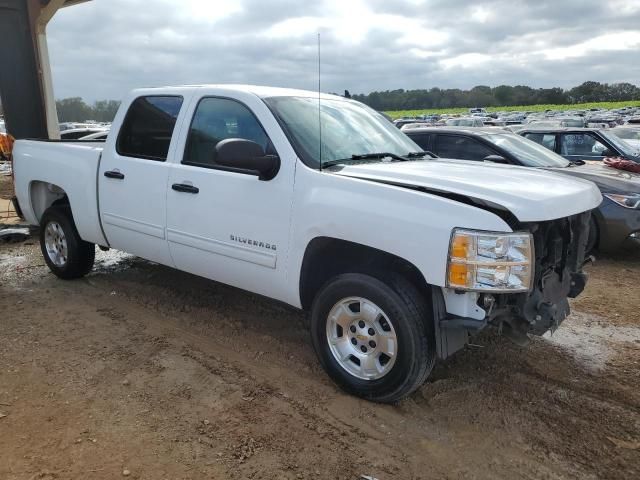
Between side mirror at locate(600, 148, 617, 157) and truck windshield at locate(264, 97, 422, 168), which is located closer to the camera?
truck windshield at locate(264, 97, 422, 168)

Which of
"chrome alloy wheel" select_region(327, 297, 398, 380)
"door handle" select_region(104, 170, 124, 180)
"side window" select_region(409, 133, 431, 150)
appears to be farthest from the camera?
"side window" select_region(409, 133, 431, 150)

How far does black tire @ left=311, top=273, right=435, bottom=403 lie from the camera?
10.1 ft

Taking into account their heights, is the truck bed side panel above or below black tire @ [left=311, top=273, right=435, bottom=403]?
above

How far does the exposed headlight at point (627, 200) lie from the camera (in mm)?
6492

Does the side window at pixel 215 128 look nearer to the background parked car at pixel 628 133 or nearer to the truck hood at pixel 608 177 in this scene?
the truck hood at pixel 608 177

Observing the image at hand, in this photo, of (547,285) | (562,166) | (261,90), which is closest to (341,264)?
(547,285)

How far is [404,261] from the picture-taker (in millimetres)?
3186

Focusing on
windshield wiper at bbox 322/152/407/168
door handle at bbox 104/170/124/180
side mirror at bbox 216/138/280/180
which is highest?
side mirror at bbox 216/138/280/180

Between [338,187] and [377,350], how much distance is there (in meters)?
1.03

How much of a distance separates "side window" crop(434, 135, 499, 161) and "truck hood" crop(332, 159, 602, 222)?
361cm

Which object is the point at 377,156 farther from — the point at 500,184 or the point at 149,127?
the point at 149,127

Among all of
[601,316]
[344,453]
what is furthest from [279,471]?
[601,316]

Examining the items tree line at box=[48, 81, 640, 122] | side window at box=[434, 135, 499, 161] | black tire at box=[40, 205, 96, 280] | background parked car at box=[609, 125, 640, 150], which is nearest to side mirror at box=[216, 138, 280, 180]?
black tire at box=[40, 205, 96, 280]

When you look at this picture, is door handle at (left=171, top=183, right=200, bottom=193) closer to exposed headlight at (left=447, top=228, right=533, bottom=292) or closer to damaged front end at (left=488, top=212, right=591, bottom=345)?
exposed headlight at (left=447, top=228, right=533, bottom=292)
